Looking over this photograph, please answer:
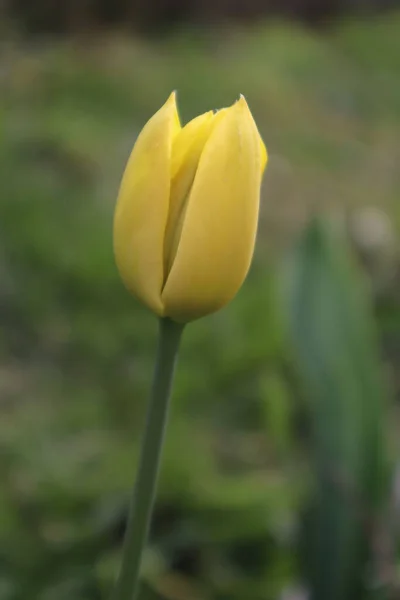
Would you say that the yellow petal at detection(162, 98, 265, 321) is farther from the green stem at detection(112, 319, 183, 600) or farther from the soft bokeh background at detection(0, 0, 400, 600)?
the soft bokeh background at detection(0, 0, 400, 600)

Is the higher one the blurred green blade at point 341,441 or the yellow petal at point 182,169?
the yellow petal at point 182,169

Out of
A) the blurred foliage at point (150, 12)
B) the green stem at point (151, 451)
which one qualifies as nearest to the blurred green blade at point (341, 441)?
the green stem at point (151, 451)

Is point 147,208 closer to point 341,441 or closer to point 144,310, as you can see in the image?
point 341,441

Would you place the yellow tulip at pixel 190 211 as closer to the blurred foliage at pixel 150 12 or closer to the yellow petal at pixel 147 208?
the yellow petal at pixel 147 208

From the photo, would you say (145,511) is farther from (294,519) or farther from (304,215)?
(304,215)

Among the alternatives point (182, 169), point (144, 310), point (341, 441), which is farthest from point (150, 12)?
point (182, 169)

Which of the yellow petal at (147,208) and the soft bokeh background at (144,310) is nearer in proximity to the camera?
the yellow petal at (147,208)

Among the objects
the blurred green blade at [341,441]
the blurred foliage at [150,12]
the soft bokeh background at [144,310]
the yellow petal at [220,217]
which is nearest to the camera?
the yellow petal at [220,217]

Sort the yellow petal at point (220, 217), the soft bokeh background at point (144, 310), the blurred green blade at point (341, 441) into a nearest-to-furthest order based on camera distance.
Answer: the yellow petal at point (220, 217)
the blurred green blade at point (341, 441)
the soft bokeh background at point (144, 310)

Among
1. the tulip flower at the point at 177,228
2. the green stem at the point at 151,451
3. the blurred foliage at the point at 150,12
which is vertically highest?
the blurred foliage at the point at 150,12
